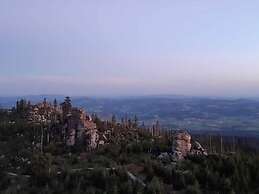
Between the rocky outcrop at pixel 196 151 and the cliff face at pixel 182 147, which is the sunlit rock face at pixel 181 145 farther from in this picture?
the rocky outcrop at pixel 196 151

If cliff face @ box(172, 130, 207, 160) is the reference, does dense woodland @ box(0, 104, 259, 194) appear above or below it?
below

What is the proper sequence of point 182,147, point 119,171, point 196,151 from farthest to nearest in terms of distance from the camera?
point 196,151 < point 182,147 < point 119,171

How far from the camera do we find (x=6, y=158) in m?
58.5

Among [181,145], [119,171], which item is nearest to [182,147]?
[181,145]

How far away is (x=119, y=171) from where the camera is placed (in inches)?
2025

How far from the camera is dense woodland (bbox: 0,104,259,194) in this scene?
158 ft

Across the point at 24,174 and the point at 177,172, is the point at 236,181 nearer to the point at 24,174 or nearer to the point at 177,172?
the point at 177,172

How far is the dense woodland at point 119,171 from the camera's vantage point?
48156 millimetres

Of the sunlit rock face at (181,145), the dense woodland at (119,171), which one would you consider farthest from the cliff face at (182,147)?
the dense woodland at (119,171)

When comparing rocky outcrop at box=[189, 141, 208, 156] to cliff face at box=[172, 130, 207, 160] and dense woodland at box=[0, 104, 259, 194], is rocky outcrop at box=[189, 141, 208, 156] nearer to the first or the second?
cliff face at box=[172, 130, 207, 160]

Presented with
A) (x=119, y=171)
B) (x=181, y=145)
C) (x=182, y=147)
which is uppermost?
(x=181, y=145)

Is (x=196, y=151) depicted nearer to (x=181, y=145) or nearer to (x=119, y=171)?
(x=181, y=145)

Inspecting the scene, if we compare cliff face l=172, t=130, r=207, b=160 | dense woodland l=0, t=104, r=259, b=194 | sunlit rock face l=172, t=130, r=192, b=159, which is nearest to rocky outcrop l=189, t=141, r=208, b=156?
cliff face l=172, t=130, r=207, b=160

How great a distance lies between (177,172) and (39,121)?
115ft
